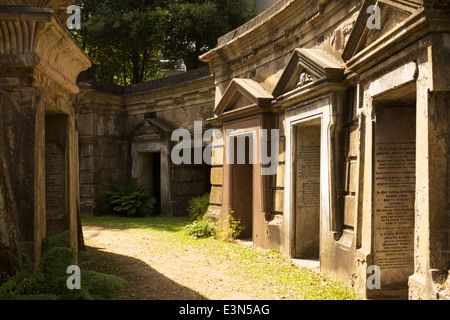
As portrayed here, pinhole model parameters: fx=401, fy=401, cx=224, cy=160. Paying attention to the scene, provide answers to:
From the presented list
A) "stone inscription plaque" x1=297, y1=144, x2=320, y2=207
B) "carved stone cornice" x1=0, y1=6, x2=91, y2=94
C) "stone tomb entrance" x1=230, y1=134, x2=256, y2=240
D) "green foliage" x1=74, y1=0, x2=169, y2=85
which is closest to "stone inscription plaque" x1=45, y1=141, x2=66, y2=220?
"carved stone cornice" x1=0, y1=6, x2=91, y2=94

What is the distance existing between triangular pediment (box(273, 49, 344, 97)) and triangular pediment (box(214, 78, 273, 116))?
1.16 feet

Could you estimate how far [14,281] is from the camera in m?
3.79

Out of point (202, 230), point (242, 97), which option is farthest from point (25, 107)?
point (202, 230)

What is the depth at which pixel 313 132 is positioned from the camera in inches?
292

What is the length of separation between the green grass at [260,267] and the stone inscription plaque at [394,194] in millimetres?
683

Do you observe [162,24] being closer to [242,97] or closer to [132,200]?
[132,200]

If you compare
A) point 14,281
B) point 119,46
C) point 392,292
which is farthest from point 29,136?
point 119,46

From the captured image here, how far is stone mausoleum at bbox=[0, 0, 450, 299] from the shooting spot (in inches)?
149

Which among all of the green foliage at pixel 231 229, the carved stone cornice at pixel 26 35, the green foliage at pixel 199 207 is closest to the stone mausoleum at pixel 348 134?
the green foliage at pixel 231 229

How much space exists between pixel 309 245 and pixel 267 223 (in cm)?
107

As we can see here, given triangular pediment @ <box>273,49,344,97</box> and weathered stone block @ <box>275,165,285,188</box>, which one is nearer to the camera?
triangular pediment @ <box>273,49,344,97</box>

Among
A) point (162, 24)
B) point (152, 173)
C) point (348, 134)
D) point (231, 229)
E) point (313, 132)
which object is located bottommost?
point (231, 229)

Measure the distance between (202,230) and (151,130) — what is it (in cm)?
568

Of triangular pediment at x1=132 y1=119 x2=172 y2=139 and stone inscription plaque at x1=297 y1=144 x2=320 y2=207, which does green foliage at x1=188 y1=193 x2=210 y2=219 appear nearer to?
triangular pediment at x1=132 y1=119 x2=172 y2=139
